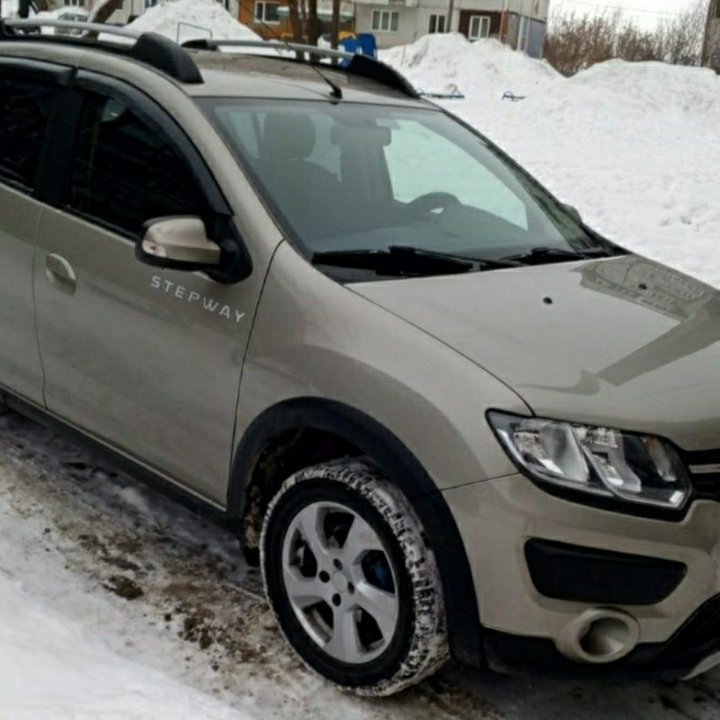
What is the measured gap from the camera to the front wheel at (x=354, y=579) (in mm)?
2709

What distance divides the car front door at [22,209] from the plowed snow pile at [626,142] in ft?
19.1

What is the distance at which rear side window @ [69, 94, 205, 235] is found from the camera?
3.42m

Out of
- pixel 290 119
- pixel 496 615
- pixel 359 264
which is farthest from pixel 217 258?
pixel 496 615

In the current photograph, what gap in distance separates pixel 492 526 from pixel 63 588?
1.59m

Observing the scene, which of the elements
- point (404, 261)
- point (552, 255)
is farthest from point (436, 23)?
point (404, 261)

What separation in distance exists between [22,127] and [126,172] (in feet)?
2.40

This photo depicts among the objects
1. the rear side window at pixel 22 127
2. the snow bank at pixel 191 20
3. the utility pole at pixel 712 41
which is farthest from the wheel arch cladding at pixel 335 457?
the utility pole at pixel 712 41

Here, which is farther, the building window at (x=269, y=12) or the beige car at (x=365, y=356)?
the building window at (x=269, y=12)

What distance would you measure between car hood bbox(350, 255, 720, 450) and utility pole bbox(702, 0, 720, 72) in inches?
1213

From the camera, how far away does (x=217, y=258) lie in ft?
10.3

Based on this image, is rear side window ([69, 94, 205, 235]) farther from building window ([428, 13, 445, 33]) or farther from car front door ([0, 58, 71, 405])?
building window ([428, 13, 445, 33])

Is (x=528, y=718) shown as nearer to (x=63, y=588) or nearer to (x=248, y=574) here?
(x=248, y=574)

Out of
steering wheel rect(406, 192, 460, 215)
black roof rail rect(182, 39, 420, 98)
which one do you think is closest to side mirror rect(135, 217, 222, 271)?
steering wheel rect(406, 192, 460, 215)

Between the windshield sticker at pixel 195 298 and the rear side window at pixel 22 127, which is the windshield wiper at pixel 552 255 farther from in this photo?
the rear side window at pixel 22 127
